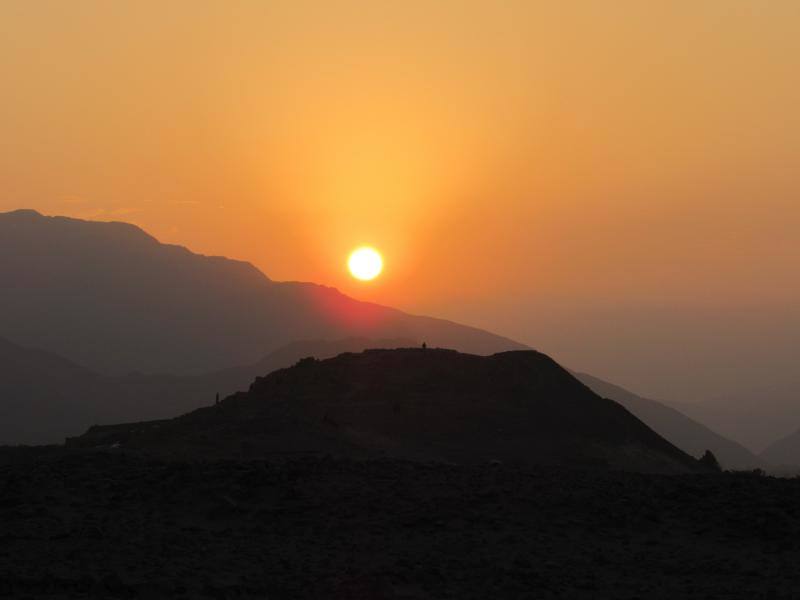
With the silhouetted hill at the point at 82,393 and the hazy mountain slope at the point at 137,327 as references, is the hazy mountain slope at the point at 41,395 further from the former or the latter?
the hazy mountain slope at the point at 137,327

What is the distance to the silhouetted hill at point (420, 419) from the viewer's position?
34.7m

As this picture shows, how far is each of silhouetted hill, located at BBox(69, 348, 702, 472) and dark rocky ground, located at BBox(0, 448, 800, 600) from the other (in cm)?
825

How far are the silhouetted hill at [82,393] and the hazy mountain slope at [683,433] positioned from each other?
187ft

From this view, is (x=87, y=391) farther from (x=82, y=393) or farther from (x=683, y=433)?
(x=683, y=433)

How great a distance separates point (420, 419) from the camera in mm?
38938

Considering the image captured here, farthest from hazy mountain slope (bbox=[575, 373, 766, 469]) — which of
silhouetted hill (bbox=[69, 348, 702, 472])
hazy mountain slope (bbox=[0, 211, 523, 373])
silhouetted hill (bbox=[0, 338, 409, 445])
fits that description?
silhouetted hill (bbox=[69, 348, 702, 472])

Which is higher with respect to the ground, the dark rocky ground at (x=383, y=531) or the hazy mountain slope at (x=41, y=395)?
the hazy mountain slope at (x=41, y=395)

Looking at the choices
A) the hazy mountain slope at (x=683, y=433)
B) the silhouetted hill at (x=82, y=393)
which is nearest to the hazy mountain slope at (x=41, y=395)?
the silhouetted hill at (x=82, y=393)

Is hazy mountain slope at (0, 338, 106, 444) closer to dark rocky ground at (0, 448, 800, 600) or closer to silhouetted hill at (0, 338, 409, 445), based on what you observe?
silhouetted hill at (0, 338, 409, 445)

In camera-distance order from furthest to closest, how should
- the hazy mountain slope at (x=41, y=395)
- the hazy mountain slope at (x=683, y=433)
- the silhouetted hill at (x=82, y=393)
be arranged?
the hazy mountain slope at (x=683, y=433)
the silhouetted hill at (x=82, y=393)
the hazy mountain slope at (x=41, y=395)

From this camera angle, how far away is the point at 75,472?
24016 millimetres

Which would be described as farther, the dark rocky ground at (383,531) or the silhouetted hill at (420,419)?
the silhouetted hill at (420,419)

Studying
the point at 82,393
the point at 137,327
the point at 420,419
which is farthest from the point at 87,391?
the point at 420,419

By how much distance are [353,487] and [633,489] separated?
675cm
